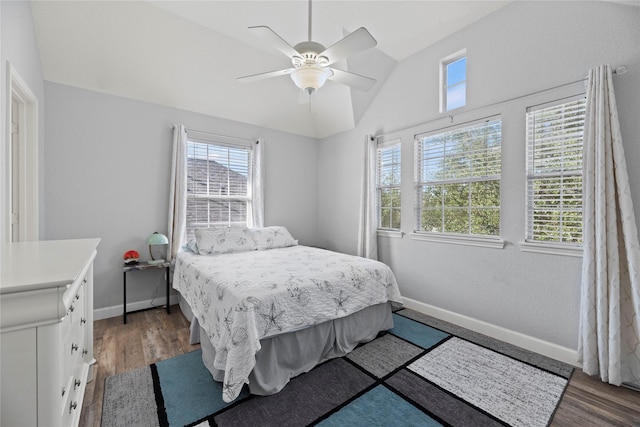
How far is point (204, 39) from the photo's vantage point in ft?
9.78

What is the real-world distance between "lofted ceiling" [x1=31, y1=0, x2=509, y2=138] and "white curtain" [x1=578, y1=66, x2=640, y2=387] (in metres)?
1.44

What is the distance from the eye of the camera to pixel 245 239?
3605 mm

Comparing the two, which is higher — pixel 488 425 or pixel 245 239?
pixel 245 239

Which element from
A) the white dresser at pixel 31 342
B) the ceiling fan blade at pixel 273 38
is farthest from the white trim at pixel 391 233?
the white dresser at pixel 31 342

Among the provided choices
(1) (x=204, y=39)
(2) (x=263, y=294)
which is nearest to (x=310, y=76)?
(2) (x=263, y=294)

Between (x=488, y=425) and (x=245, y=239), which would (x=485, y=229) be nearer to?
(x=488, y=425)

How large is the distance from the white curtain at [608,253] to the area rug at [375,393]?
0.33 meters

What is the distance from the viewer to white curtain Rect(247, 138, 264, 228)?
4145 millimetres

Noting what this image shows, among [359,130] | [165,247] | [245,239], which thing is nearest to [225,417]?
[245,239]

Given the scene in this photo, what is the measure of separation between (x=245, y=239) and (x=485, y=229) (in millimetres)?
2686

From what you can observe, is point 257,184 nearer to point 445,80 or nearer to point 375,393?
point 445,80

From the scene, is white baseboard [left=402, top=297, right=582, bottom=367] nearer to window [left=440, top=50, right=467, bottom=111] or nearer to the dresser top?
window [left=440, top=50, right=467, bottom=111]

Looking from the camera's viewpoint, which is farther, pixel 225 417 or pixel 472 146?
pixel 472 146

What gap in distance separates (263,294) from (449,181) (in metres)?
2.30
